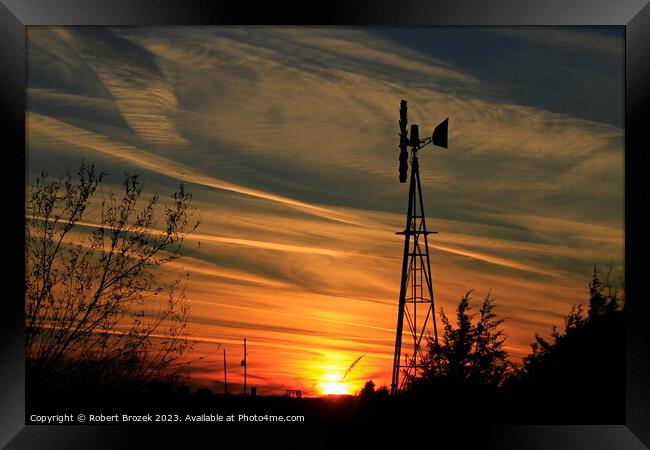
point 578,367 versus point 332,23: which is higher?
point 332,23

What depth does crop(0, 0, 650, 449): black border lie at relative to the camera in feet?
15.5

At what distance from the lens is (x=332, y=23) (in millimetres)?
4750

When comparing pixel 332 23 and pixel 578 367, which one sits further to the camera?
pixel 578 367

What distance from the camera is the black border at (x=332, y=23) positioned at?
4719 millimetres

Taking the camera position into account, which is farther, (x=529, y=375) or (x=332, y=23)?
(x=529, y=375)

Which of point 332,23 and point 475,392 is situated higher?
point 332,23

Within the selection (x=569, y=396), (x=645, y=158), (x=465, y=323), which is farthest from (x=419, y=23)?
(x=465, y=323)

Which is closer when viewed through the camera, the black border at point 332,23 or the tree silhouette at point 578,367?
the black border at point 332,23

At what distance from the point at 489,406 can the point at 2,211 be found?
4.20 meters

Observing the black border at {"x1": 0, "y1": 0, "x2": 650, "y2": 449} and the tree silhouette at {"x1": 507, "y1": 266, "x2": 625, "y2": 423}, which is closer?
the black border at {"x1": 0, "y1": 0, "x2": 650, "y2": 449}

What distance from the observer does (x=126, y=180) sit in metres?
6.07

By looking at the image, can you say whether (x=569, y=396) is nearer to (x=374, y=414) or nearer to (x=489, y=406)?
(x=489, y=406)

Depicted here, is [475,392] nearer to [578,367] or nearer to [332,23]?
[578,367]

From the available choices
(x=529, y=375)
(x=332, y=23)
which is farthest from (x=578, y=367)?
(x=332, y=23)
